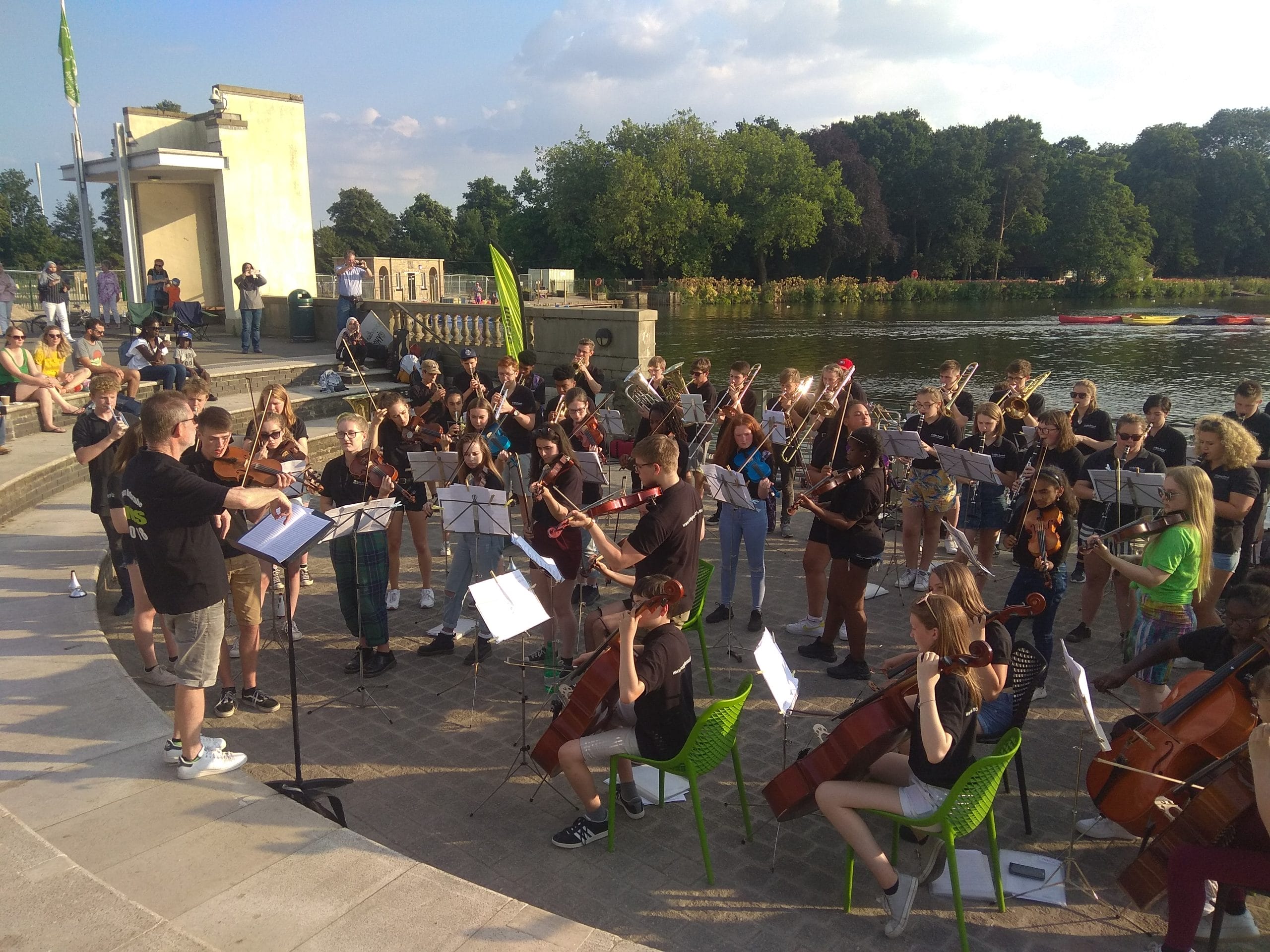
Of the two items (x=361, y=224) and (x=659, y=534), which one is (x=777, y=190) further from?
(x=659, y=534)

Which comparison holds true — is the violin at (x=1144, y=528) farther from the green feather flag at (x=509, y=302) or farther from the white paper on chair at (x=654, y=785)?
the green feather flag at (x=509, y=302)

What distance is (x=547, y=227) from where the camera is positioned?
58.5 meters

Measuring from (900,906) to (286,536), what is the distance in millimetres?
3310

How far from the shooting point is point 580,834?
164 inches

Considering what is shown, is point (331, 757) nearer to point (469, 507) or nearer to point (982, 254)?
point (469, 507)

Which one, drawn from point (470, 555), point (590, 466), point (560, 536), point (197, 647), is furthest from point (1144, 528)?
point (197, 647)

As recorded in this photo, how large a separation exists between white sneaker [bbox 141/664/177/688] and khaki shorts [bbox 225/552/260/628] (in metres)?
0.83

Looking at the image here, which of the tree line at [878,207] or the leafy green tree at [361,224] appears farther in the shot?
the leafy green tree at [361,224]

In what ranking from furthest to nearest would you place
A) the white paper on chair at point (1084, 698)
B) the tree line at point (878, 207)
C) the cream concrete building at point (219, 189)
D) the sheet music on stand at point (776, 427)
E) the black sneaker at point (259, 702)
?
the tree line at point (878, 207), the cream concrete building at point (219, 189), the sheet music on stand at point (776, 427), the black sneaker at point (259, 702), the white paper on chair at point (1084, 698)

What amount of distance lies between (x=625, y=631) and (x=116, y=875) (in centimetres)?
243

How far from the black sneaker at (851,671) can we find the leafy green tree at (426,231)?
70.1m

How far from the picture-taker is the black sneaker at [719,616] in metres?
6.93

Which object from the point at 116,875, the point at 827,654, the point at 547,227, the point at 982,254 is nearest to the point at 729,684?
the point at 827,654

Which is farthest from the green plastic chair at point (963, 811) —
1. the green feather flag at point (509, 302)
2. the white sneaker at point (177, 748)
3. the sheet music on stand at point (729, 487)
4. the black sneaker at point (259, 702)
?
the green feather flag at point (509, 302)
